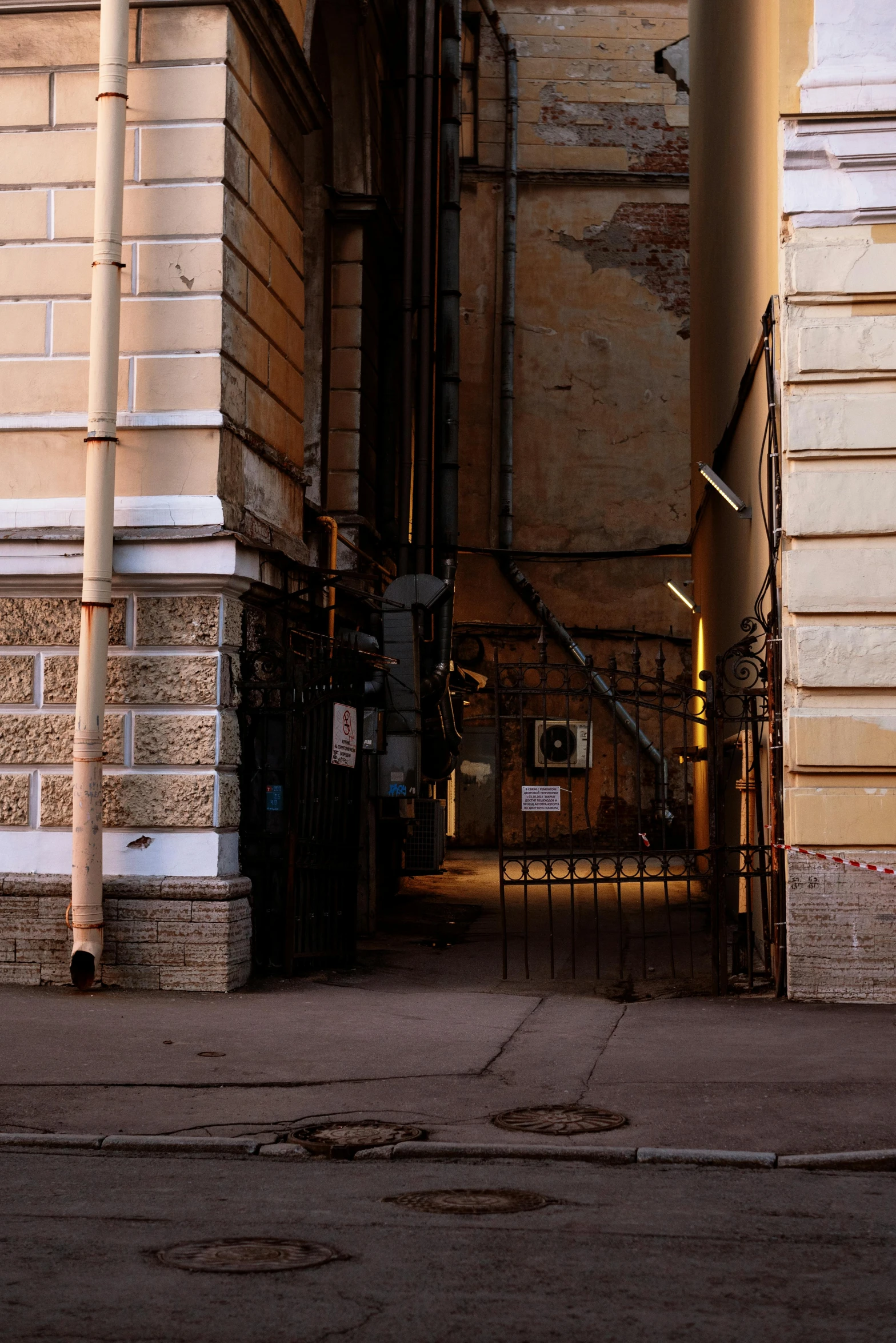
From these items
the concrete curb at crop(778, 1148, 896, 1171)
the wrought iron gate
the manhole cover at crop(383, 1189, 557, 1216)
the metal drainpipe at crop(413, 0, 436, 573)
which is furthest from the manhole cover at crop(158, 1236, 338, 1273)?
the metal drainpipe at crop(413, 0, 436, 573)

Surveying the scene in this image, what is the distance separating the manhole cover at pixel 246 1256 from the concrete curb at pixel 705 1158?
167 cm

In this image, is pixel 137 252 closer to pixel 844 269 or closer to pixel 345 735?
pixel 345 735

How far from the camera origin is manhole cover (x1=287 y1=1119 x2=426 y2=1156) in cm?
585

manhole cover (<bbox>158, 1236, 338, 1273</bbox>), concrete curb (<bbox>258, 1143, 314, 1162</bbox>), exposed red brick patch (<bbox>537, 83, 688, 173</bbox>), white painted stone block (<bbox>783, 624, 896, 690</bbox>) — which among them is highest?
exposed red brick patch (<bbox>537, 83, 688, 173</bbox>)

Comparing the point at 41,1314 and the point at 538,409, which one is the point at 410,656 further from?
the point at 538,409

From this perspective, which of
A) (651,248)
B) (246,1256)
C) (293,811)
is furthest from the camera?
(651,248)

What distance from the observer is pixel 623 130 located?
2459cm

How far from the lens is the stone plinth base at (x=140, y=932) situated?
388 inches

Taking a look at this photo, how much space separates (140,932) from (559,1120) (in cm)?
438

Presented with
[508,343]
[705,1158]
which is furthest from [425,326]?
[705,1158]

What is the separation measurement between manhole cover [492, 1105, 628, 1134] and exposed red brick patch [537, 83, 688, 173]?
67.9 ft

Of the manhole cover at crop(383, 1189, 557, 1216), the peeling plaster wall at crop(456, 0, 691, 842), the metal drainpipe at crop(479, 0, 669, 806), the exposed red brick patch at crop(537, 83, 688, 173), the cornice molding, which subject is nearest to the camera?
the manhole cover at crop(383, 1189, 557, 1216)

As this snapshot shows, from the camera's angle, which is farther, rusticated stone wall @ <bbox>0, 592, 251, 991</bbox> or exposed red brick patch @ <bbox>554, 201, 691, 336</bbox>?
exposed red brick patch @ <bbox>554, 201, 691, 336</bbox>

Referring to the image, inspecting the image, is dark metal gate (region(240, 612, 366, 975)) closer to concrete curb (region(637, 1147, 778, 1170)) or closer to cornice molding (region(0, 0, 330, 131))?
cornice molding (region(0, 0, 330, 131))
